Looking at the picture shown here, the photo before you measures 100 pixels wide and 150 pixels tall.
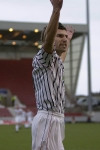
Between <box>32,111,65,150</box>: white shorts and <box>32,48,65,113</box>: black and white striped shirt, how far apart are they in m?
0.08

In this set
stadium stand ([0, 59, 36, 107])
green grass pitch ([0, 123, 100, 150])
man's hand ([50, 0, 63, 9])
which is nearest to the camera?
man's hand ([50, 0, 63, 9])

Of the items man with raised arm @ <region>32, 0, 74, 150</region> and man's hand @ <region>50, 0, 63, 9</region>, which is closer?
man's hand @ <region>50, 0, 63, 9</region>

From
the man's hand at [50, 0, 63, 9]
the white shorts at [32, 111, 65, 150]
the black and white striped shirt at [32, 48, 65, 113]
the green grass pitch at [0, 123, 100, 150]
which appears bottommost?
the green grass pitch at [0, 123, 100, 150]

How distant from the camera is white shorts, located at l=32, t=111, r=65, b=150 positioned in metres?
5.18

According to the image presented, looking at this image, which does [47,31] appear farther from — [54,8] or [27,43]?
[27,43]

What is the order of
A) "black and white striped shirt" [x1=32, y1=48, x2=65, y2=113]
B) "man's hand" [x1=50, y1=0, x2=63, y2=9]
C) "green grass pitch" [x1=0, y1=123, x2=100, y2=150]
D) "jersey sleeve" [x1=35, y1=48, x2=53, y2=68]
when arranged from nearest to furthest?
1. "man's hand" [x1=50, y1=0, x2=63, y2=9]
2. "jersey sleeve" [x1=35, y1=48, x2=53, y2=68]
3. "black and white striped shirt" [x1=32, y1=48, x2=65, y2=113]
4. "green grass pitch" [x1=0, y1=123, x2=100, y2=150]

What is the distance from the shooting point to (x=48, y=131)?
204 inches

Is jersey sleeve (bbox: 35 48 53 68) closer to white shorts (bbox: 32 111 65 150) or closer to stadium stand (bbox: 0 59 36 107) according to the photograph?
white shorts (bbox: 32 111 65 150)

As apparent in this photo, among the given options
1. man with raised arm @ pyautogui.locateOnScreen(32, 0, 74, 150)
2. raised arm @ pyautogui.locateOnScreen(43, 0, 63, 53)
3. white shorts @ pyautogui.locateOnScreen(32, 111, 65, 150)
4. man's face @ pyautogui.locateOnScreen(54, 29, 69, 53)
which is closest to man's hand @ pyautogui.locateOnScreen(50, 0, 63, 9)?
raised arm @ pyautogui.locateOnScreen(43, 0, 63, 53)

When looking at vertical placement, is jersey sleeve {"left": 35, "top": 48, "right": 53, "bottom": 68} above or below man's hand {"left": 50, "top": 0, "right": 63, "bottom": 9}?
below

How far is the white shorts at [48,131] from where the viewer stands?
17.0 ft

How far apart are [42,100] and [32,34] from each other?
47.5 m

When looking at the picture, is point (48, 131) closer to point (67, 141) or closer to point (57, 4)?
point (57, 4)

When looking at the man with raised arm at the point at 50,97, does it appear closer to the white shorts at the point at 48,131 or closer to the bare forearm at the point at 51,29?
the white shorts at the point at 48,131
